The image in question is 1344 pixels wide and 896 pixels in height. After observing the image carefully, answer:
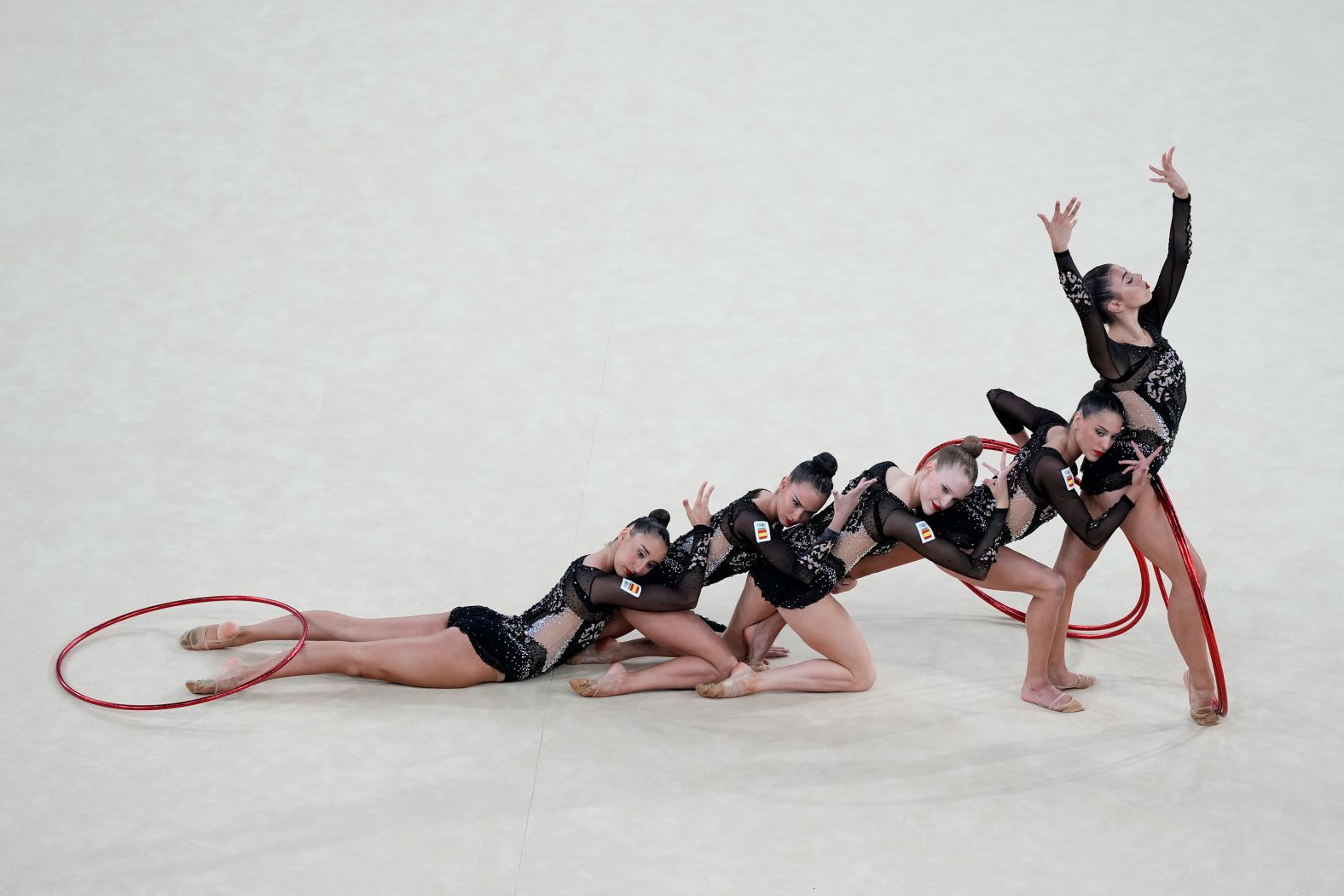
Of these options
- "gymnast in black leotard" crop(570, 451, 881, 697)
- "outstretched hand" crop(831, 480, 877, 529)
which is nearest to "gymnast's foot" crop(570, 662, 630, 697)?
"gymnast in black leotard" crop(570, 451, 881, 697)

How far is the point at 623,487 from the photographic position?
5832mm

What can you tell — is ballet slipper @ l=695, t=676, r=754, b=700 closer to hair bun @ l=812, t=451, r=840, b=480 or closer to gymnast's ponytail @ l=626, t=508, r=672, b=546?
gymnast's ponytail @ l=626, t=508, r=672, b=546

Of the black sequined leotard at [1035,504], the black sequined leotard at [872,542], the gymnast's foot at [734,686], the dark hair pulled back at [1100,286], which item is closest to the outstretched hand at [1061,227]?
the dark hair pulled back at [1100,286]

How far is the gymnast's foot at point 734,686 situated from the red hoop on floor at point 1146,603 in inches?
33.0

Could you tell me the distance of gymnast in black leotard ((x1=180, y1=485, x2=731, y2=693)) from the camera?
434 centimetres

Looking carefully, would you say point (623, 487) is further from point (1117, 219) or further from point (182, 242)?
point (1117, 219)

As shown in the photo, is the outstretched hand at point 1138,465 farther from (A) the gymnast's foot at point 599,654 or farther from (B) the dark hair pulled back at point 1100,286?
(A) the gymnast's foot at point 599,654

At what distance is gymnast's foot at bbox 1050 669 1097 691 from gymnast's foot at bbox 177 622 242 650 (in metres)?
2.82

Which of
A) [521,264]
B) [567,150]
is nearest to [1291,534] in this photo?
[521,264]

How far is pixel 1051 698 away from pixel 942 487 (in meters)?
0.87

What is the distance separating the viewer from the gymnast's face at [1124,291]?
4.23 m

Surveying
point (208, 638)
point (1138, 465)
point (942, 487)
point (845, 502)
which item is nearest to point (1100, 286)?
point (1138, 465)

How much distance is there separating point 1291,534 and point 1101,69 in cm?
385

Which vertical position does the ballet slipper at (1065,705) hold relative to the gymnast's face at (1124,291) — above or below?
below
